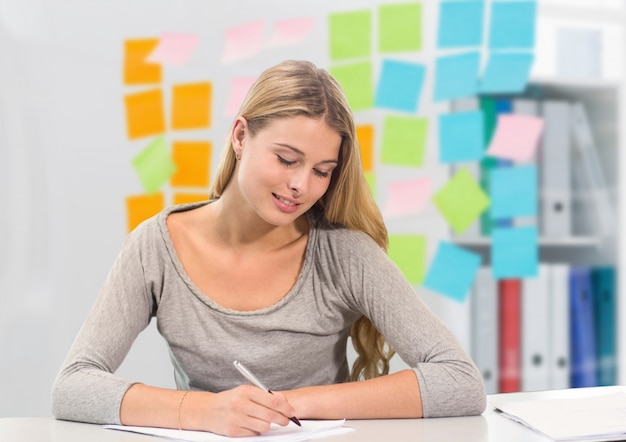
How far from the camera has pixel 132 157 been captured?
2008 mm

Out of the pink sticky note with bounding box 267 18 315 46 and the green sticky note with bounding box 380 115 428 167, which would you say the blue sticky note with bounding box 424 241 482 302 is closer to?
the green sticky note with bounding box 380 115 428 167

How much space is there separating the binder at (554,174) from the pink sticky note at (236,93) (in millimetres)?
894

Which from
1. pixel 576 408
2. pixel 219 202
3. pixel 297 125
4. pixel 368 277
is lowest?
pixel 576 408

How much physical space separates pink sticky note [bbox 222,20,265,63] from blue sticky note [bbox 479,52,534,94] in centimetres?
68

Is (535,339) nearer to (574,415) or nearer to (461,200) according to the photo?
(461,200)

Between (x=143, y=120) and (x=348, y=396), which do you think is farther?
(x=143, y=120)

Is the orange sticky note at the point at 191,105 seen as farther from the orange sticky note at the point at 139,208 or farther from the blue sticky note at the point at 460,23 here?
the blue sticky note at the point at 460,23

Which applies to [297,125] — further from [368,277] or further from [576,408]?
[576,408]

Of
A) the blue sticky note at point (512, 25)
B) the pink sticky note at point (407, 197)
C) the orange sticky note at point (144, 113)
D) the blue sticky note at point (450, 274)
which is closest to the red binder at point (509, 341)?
the blue sticky note at point (450, 274)

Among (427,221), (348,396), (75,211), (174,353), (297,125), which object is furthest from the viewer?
(427,221)

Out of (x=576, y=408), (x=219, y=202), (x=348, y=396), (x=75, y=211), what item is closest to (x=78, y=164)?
(x=75, y=211)

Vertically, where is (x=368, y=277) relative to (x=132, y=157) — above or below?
below

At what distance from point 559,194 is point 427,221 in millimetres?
419

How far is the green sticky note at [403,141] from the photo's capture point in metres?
2.20
